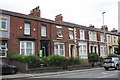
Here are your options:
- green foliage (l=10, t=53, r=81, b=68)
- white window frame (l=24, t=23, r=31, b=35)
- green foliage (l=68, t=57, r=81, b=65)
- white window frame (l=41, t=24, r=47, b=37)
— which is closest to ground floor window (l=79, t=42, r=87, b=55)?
green foliage (l=68, t=57, r=81, b=65)

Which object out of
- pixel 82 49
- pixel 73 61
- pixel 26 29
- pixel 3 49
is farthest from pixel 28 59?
pixel 82 49

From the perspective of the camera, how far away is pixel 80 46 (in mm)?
32750

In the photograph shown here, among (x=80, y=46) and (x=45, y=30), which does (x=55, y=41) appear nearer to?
(x=45, y=30)

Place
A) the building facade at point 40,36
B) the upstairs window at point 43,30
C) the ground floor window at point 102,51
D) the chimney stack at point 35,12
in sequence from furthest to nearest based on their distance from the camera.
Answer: the ground floor window at point 102,51, the chimney stack at point 35,12, the upstairs window at point 43,30, the building facade at point 40,36

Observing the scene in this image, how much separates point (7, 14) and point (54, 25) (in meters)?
8.85

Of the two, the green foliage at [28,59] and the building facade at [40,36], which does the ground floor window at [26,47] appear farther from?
the green foliage at [28,59]

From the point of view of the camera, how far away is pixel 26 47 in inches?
918

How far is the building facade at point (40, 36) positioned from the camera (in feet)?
69.7

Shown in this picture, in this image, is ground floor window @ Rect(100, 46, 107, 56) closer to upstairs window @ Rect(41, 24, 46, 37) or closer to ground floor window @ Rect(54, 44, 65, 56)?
ground floor window @ Rect(54, 44, 65, 56)

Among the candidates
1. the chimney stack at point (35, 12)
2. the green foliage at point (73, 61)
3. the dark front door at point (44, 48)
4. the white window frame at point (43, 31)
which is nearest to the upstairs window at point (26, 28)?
the white window frame at point (43, 31)

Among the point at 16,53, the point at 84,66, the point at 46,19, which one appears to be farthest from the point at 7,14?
the point at 84,66

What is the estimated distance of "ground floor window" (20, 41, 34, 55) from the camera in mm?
22906

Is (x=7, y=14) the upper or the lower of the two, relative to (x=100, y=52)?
upper

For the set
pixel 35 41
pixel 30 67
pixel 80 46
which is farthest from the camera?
pixel 80 46
